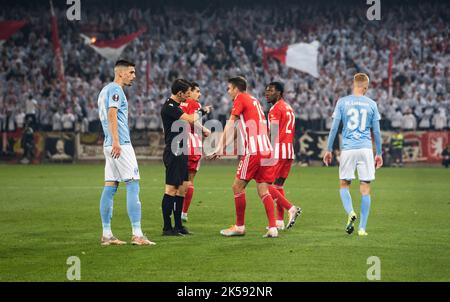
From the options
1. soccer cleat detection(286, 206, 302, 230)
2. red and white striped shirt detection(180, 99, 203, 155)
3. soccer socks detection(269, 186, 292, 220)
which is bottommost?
soccer cleat detection(286, 206, 302, 230)

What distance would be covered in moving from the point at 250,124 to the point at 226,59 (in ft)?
89.9

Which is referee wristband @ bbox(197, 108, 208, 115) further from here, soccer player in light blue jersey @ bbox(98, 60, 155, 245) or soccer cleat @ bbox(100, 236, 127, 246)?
soccer cleat @ bbox(100, 236, 127, 246)

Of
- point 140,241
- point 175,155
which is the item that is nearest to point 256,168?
point 175,155

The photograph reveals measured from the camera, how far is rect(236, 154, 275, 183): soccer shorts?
40.7 ft

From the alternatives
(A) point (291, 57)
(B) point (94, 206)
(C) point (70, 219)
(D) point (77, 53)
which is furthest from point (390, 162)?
(C) point (70, 219)

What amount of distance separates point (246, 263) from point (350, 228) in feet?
9.78

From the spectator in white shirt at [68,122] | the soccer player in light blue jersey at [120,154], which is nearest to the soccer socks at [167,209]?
the soccer player in light blue jersey at [120,154]

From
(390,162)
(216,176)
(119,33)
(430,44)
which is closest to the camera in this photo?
(216,176)

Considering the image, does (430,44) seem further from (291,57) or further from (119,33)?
(119,33)

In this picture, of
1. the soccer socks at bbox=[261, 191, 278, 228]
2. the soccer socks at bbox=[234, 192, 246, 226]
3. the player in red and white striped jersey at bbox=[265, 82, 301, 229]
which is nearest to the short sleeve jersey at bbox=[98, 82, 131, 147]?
the soccer socks at bbox=[234, 192, 246, 226]

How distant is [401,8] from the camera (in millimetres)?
41688

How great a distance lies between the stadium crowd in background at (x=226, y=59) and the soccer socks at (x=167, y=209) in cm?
2099

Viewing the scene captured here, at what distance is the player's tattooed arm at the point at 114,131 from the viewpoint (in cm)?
1097

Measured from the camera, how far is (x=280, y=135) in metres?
13.7
